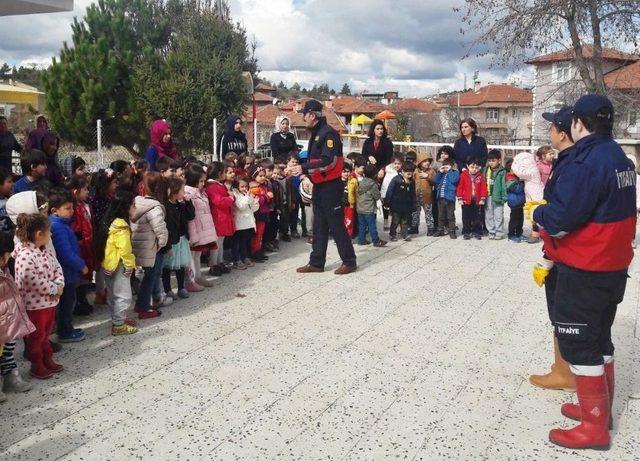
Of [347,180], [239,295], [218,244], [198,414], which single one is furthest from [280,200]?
[198,414]

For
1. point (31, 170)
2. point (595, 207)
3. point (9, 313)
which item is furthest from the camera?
point (31, 170)

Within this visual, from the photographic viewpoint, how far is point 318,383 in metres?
4.04

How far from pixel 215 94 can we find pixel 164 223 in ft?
54.4

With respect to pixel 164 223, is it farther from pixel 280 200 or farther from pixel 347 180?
pixel 347 180

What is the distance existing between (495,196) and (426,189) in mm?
1039

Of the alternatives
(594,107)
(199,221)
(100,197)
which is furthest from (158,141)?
(594,107)

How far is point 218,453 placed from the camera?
3174 millimetres

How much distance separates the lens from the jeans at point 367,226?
8.55m

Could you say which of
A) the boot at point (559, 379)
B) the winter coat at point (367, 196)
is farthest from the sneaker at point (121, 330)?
the winter coat at point (367, 196)

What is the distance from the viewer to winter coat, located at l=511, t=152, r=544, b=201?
783cm

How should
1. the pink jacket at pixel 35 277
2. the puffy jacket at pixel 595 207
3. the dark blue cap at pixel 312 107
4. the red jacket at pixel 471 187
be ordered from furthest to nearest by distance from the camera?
1. the red jacket at pixel 471 187
2. the dark blue cap at pixel 312 107
3. the pink jacket at pixel 35 277
4. the puffy jacket at pixel 595 207

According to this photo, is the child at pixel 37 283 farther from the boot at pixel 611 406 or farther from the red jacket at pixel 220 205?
the boot at pixel 611 406

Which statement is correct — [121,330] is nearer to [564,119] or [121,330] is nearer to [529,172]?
[564,119]

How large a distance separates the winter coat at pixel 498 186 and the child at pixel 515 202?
6 cm
